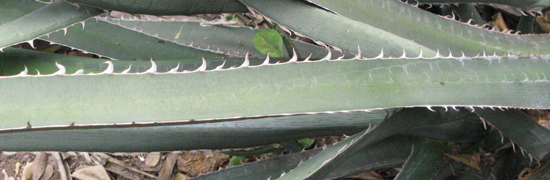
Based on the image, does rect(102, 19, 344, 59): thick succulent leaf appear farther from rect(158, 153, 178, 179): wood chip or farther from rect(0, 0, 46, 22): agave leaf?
rect(158, 153, 178, 179): wood chip

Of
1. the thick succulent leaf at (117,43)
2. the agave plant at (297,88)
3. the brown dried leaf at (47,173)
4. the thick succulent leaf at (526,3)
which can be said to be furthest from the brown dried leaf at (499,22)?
the brown dried leaf at (47,173)

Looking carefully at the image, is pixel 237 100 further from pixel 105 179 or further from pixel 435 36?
pixel 105 179

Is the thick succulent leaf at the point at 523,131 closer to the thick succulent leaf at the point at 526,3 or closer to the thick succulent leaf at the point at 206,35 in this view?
the thick succulent leaf at the point at 526,3

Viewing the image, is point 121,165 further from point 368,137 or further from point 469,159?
point 469,159

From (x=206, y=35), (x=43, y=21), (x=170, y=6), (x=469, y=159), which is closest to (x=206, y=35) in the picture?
(x=206, y=35)

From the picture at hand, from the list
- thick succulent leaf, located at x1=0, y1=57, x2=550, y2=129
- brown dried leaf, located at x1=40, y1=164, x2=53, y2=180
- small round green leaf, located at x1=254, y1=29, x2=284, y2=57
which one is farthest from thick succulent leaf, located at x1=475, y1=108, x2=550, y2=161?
brown dried leaf, located at x1=40, y1=164, x2=53, y2=180

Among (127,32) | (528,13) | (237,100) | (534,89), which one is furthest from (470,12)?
(127,32)
